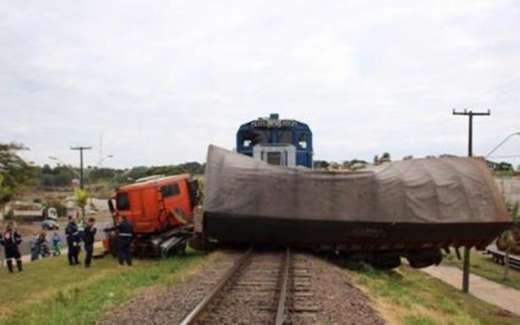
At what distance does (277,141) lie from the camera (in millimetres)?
22578

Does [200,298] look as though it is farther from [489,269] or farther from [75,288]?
[489,269]

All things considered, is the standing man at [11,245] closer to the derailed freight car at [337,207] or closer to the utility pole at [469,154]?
the derailed freight car at [337,207]

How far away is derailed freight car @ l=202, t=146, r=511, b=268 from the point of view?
17422mm

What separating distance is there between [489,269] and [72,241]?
2534cm

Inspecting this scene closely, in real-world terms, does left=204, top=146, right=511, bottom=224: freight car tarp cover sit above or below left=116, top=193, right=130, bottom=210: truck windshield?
above

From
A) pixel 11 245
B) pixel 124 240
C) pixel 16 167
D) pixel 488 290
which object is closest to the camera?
pixel 124 240

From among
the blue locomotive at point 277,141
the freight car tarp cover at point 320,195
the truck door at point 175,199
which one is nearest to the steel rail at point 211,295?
the freight car tarp cover at point 320,195

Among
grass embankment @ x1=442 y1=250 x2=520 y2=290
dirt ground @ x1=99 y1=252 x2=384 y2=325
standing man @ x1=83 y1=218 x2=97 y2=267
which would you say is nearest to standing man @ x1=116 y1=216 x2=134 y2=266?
standing man @ x1=83 y1=218 x2=97 y2=267

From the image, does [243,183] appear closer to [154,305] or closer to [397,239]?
[397,239]

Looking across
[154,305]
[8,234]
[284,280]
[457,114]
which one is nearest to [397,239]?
[284,280]

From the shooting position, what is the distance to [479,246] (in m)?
19.4

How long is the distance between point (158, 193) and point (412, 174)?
27.7ft

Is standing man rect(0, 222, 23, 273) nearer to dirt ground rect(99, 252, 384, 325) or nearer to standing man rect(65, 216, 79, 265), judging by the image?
standing man rect(65, 216, 79, 265)

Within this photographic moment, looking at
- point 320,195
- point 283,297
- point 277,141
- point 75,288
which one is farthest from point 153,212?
point 283,297
